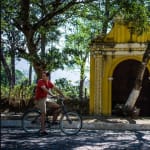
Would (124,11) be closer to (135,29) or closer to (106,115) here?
(135,29)

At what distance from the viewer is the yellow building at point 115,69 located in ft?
71.7

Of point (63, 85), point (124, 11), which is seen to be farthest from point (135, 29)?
point (63, 85)

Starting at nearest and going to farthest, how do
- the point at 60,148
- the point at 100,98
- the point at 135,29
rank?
the point at 60,148
the point at 135,29
the point at 100,98

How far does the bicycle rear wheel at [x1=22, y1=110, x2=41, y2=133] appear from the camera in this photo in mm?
13459

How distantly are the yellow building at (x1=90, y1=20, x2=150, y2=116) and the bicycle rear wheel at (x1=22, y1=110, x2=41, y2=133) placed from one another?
330 inches

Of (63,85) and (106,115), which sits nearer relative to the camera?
(106,115)

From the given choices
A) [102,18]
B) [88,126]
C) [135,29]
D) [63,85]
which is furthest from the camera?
[63,85]

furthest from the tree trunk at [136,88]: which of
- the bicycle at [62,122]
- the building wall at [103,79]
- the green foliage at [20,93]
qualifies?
the bicycle at [62,122]

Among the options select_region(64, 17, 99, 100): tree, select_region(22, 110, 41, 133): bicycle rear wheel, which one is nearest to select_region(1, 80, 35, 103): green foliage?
select_region(64, 17, 99, 100): tree

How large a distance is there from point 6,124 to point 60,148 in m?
7.40

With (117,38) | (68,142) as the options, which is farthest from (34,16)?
(68,142)

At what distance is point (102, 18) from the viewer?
A: 20.5 meters

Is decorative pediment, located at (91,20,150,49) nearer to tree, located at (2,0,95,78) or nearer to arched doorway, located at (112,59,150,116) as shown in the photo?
arched doorway, located at (112,59,150,116)

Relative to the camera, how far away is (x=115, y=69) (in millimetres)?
22250
